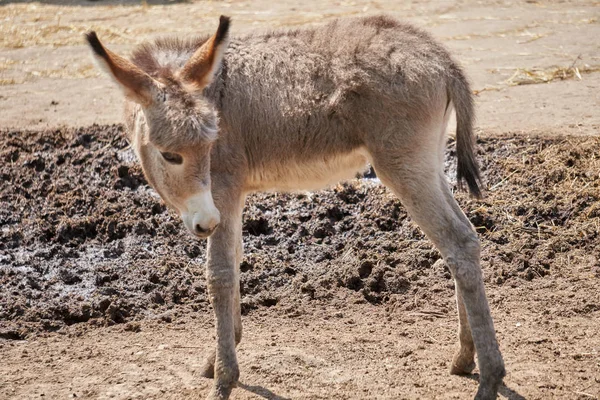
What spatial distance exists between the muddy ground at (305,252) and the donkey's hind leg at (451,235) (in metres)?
0.62

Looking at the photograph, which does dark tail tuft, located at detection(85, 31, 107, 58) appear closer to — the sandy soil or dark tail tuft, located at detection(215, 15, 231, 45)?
dark tail tuft, located at detection(215, 15, 231, 45)

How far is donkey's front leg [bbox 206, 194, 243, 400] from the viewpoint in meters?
4.96

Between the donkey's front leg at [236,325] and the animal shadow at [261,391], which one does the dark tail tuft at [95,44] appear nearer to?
the donkey's front leg at [236,325]

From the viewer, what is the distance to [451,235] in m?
4.88

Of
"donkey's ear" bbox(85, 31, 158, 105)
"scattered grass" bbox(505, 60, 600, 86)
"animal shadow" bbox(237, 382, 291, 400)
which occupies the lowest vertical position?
"animal shadow" bbox(237, 382, 291, 400)

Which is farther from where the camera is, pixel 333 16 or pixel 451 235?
pixel 333 16

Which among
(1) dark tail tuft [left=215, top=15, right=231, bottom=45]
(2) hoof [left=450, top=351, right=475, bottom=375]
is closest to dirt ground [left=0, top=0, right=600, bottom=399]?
(2) hoof [left=450, top=351, right=475, bottom=375]

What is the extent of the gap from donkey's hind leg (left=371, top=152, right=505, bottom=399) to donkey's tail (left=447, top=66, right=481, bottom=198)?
0.38m

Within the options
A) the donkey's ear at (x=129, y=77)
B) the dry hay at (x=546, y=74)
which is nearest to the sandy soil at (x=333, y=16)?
the dry hay at (x=546, y=74)

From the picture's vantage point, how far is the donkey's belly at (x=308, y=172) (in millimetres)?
5172

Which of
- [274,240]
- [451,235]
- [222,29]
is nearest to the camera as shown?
[222,29]

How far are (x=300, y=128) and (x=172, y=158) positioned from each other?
88cm

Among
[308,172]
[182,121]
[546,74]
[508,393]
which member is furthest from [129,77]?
[546,74]

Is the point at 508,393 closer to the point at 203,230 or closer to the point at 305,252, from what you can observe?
the point at 203,230
